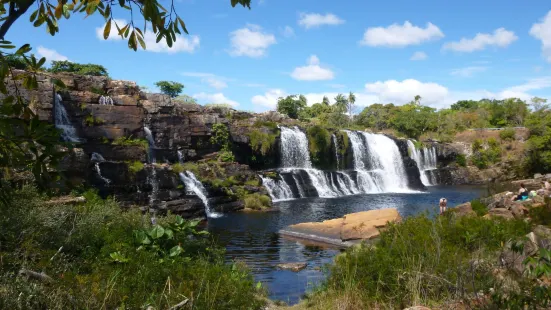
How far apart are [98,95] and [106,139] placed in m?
3.18

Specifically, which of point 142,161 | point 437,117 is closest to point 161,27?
point 142,161

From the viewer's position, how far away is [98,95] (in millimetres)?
27266

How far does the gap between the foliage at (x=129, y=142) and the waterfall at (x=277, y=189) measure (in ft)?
24.2

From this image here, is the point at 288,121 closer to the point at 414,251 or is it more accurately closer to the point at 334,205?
the point at 334,205

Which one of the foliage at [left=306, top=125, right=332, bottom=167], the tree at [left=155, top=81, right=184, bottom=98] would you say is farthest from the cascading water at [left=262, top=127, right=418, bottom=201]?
the tree at [left=155, top=81, right=184, bottom=98]

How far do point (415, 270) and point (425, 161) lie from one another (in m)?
37.8

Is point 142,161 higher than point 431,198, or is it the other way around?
point 142,161

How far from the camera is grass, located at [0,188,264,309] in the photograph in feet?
15.2

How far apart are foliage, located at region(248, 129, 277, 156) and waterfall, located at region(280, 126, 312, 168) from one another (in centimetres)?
155

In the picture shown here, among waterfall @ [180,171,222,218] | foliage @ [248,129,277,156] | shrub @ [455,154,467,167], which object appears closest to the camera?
waterfall @ [180,171,222,218]

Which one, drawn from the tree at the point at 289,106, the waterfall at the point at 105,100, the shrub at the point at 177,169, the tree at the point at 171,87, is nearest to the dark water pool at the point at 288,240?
the shrub at the point at 177,169

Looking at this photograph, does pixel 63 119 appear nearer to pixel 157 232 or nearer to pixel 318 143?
pixel 318 143

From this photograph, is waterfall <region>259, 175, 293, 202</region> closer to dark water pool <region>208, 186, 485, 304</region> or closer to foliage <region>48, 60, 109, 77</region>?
dark water pool <region>208, 186, 485, 304</region>

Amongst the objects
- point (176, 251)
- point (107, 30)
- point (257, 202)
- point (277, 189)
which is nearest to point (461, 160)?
point (277, 189)
